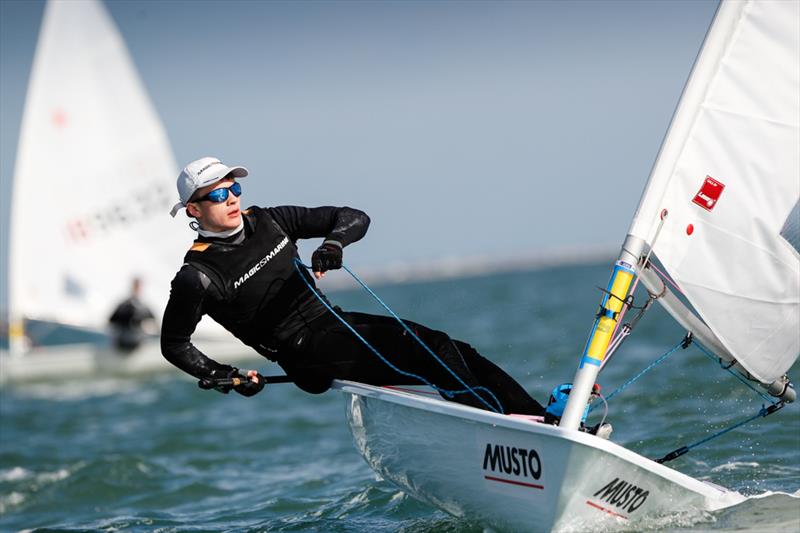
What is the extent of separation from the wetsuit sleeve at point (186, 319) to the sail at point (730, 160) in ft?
4.73

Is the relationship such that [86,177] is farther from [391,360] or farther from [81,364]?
[391,360]

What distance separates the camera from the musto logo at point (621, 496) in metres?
3.21

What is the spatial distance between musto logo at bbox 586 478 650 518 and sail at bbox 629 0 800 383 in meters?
0.63

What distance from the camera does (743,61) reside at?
347cm

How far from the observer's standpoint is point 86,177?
1405 centimetres

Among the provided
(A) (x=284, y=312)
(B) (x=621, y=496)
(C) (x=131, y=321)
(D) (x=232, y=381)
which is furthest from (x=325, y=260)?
(C) (x=131, y=321)

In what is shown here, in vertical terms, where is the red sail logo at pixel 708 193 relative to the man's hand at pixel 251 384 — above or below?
above

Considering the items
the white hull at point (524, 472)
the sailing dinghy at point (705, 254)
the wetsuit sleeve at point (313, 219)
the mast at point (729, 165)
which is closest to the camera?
the white hull at point (524, 472)

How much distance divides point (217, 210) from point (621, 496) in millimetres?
1618

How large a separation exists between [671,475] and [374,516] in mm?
1639

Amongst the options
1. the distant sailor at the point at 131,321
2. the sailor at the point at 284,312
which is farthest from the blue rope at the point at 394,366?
the distant sailor at the point at 131,321

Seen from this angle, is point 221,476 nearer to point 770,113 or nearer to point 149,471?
point 149,471

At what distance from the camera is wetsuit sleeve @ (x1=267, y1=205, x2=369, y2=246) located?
390 centimetres

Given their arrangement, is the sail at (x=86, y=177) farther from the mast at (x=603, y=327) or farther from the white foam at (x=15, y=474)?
the mast at (x=603, y=327)
